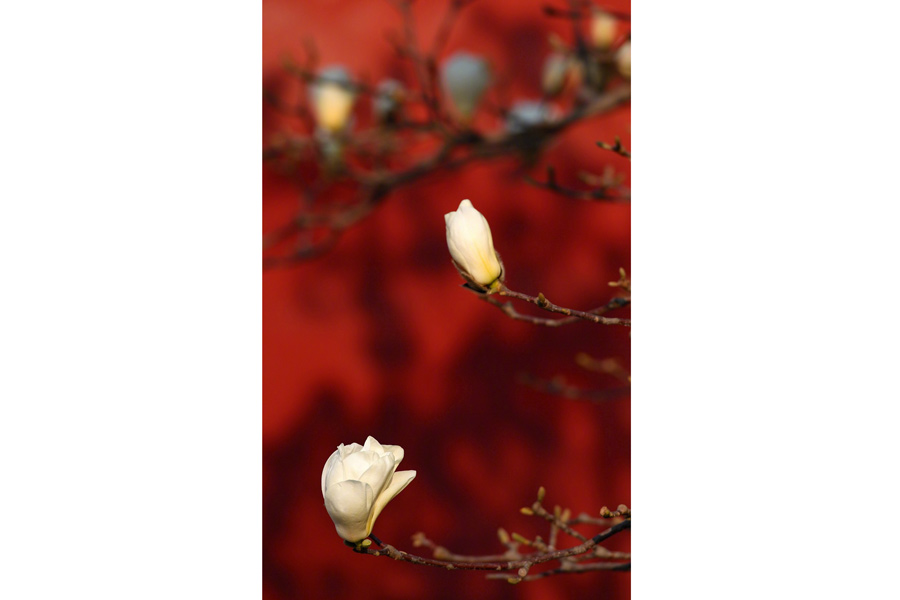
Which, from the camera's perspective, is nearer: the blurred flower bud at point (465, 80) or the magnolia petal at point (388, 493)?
the magnolia petal at point (388, 493)

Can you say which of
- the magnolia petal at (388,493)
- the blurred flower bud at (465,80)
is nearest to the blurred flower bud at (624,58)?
the blurred flower bud at (465,80)

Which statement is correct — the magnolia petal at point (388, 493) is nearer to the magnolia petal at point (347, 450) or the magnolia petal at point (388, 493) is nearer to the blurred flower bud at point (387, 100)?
the magnolia petal at point (347, 450)

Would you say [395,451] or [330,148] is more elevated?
[330,148]

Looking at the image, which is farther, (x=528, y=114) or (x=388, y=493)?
(x=528, y=114)

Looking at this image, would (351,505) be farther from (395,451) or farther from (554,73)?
(554,73)

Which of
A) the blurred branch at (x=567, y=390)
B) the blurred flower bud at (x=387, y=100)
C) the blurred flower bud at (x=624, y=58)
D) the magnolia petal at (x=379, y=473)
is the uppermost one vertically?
the blurred flower bud at (x=624, y=58)

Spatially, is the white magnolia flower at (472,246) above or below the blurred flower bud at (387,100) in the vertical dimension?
below

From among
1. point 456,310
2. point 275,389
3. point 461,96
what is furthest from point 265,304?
point 461,96

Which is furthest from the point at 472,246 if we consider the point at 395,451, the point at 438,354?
the point at 438,354
